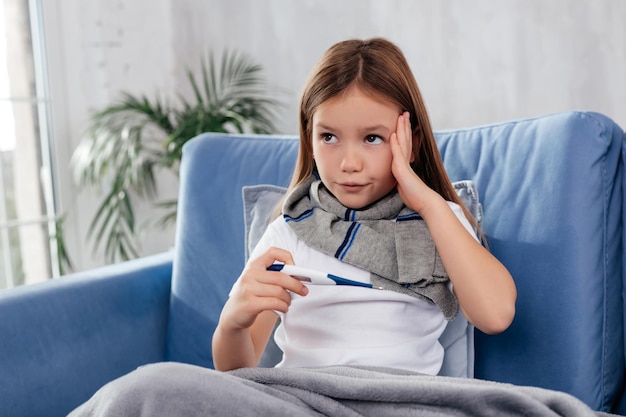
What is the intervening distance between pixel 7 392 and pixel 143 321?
1.15 ft

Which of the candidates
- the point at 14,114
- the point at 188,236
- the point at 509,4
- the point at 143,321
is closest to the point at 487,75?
the point at 509,4

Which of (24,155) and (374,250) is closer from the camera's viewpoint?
(374,250)

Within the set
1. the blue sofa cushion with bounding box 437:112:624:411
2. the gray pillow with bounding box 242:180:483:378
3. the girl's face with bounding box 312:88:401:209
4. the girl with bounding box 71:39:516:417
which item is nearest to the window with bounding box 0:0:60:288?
the gray pillow with bounding box 242:180:483:378


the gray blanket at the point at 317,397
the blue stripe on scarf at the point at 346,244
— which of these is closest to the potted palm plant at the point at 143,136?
the blue stripe on scarf at the point at 346,244

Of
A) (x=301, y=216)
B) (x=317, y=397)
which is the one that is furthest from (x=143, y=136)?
(x=317, y=397)

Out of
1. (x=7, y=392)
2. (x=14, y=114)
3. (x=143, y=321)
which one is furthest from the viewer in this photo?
(x=14, y=114)

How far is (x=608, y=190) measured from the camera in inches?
Result: 48.8

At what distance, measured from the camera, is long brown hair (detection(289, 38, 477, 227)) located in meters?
1.23

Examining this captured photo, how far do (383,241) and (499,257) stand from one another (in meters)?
0.21

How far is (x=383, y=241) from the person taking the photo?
48.6 inches

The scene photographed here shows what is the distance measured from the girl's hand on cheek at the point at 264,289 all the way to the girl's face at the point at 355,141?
0.58 feet

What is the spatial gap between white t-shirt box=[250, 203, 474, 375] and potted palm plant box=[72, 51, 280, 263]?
1.49m

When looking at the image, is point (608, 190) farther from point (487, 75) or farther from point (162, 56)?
point (162, 56)

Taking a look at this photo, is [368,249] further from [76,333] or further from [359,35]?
[359,35]
